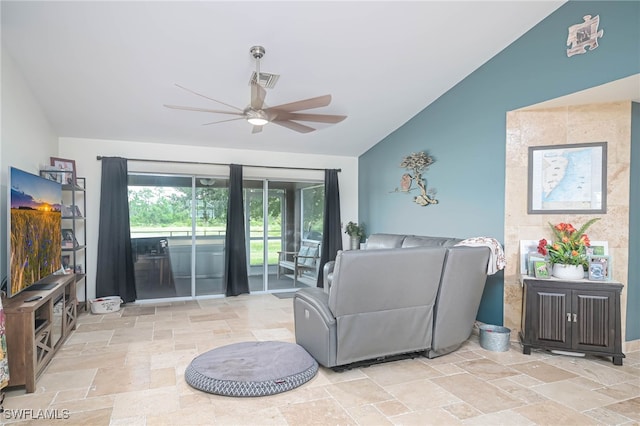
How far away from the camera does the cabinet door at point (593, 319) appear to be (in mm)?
3256

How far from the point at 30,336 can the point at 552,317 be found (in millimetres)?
4305

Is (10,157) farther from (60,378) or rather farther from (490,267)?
(490,267)

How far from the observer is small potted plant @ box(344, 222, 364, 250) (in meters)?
6.69

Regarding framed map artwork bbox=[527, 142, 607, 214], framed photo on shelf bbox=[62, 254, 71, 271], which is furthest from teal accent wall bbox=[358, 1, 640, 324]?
framed photo on shelf bbox=[62, 254, 71, 271]

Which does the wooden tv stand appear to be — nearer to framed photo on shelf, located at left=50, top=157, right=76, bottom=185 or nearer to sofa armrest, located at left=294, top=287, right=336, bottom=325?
framed photo on shelf, located at left=50, top=157, right=76, bottom=185

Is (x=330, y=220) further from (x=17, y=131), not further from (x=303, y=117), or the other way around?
(x=17, y=131)

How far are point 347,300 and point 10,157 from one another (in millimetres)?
3240

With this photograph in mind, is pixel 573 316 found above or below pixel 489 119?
below

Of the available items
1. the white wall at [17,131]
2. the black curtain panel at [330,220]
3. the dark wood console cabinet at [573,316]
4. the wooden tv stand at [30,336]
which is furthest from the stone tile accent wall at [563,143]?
the white wall at [17,131]

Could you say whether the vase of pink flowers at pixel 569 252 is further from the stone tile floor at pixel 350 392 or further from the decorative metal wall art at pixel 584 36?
the decorative metal wall art at pixel 584 36

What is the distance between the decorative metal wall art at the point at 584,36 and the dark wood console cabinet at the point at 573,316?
2.08m

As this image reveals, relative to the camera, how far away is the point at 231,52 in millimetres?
3656

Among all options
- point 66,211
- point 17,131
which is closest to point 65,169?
point 66,211

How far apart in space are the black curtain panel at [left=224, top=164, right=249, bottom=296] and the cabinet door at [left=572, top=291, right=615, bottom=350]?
14.6ft
